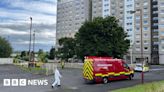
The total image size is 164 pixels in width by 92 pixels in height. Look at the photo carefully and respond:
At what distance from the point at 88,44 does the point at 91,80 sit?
1516 inches

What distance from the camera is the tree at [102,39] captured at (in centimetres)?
6319

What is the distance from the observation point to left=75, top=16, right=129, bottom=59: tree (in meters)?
63.2

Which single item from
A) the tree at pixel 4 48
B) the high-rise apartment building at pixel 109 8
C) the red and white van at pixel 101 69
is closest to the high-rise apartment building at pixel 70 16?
the high-rise apartment building at pixel 109 8

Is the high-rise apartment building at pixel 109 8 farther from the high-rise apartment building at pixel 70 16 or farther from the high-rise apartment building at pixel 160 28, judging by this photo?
the high-rise apartment building at pixel 160 28

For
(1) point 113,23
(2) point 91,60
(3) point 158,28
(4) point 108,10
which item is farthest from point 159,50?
(2) point 91,60

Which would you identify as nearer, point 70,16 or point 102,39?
point 102,39

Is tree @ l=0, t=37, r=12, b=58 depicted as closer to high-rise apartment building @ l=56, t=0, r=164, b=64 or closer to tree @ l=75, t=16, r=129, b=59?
tree @ l=75, t=16, r=129, b=59

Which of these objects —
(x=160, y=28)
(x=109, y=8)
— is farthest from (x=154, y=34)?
(x=109, y=8)

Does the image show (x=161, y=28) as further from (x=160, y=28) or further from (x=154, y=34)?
(x=154, y=34)

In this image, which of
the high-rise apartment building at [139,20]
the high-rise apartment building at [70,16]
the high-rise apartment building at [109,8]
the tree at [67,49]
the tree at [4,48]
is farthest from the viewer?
the high-rise apartment building at [70,16]

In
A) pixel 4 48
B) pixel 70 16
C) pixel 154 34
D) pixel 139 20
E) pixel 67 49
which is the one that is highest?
pixel 70 16

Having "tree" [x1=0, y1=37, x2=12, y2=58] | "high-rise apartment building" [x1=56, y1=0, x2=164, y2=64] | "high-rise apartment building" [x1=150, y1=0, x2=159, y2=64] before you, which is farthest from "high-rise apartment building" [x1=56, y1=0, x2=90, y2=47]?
"tree" [x1=0, y1=37, x2=12, y2=58]

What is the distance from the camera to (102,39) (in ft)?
209

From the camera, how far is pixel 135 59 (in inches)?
4552
